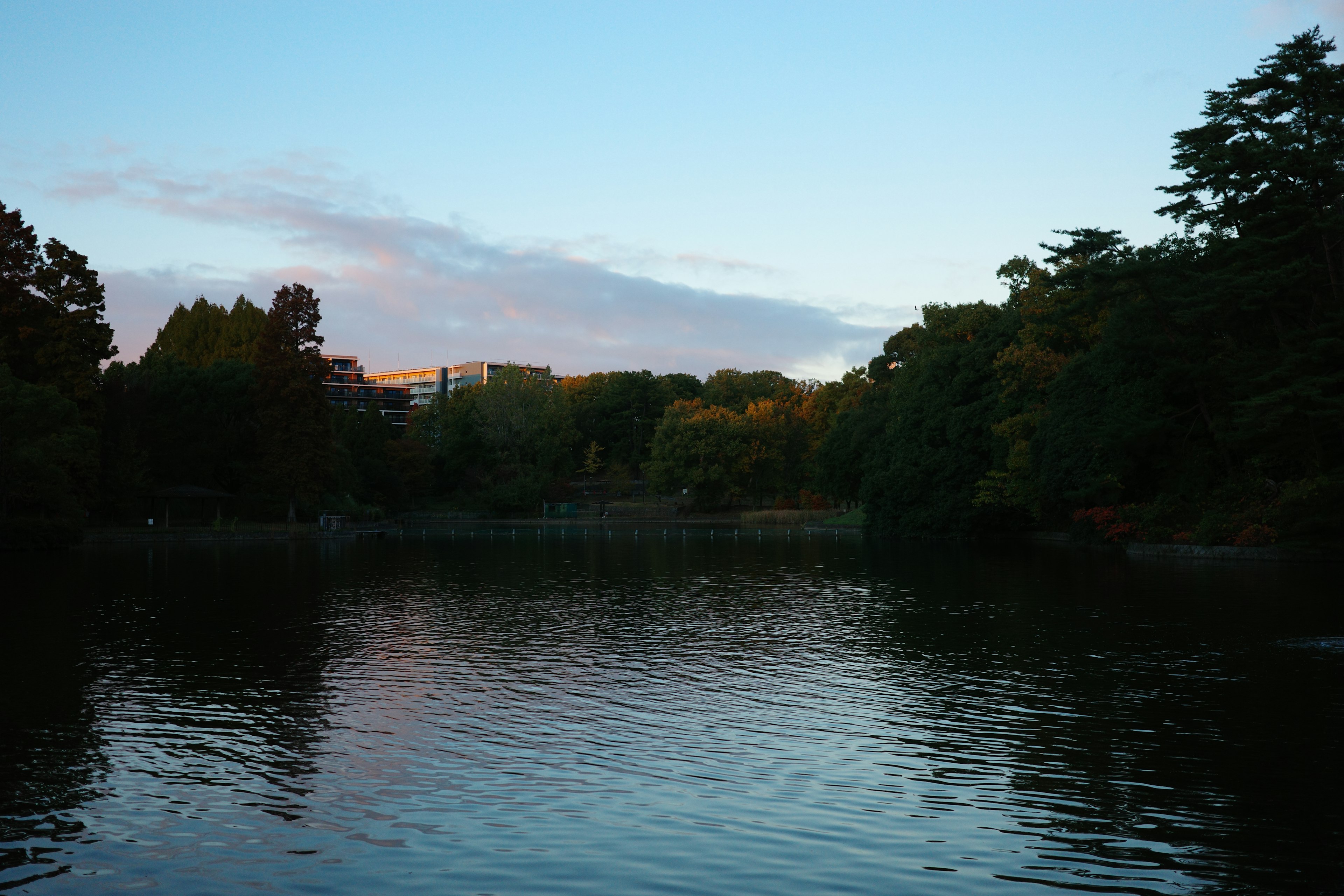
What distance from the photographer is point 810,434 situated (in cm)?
9606

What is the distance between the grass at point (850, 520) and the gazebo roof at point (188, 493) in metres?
40.1

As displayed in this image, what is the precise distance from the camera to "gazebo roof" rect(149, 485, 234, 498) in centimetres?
5912

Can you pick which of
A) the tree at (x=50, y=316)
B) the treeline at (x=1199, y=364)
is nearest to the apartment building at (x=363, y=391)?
the tree at (x=50, y=316)

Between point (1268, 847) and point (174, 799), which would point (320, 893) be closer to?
point (174, 799)

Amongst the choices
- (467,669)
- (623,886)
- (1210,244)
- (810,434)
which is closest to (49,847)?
(623,886)

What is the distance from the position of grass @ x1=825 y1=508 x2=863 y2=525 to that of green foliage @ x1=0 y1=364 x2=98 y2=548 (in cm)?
4696

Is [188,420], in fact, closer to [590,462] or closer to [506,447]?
[506,447]

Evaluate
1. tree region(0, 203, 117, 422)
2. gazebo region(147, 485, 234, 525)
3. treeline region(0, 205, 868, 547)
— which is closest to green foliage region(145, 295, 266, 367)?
treeline region(0, 205, 868, 547)

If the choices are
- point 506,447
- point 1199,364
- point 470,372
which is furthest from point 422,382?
point 1199,364

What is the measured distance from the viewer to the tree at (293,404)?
62.5 meters

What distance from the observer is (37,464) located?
42938 mm

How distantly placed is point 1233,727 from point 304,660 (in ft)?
42.8

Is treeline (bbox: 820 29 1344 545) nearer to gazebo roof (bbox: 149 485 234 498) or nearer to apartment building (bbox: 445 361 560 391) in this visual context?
gazebo roof (bbox: 149 485 234 498)

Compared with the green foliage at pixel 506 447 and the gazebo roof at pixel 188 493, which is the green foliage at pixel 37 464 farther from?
the green foliage at pixel 506 447
